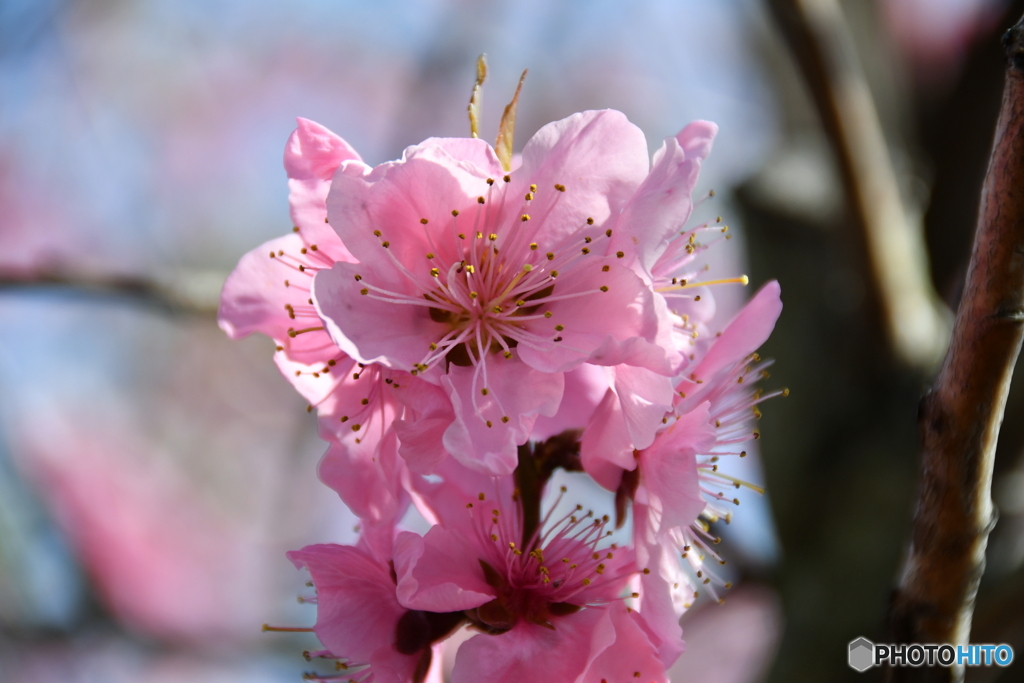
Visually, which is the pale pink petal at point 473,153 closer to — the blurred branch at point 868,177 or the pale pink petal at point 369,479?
the pale pink petal at point 369,479

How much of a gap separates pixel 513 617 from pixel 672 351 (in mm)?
414

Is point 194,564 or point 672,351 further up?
point 672,351

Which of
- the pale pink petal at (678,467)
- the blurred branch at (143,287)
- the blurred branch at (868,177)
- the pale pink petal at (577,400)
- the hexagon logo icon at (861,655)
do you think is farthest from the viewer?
the blurred branch at (868,177)

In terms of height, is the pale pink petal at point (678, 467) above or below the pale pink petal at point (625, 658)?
above

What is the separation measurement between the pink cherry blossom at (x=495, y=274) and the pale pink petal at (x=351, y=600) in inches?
9.7

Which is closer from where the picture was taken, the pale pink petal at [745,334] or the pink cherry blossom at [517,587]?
the pink cherry blossom at [517,587]

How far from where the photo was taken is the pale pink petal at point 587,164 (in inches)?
39.0

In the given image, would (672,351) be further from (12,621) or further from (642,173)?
(12,621)

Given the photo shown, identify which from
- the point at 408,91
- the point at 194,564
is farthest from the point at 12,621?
the point at 194,564

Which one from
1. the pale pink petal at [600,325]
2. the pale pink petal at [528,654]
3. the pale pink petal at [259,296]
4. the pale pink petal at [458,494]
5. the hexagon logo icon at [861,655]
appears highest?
the pale pink petal at [259,296]

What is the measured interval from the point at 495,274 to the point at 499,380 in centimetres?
16

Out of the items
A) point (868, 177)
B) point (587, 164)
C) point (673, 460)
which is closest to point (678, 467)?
point (673, 460)

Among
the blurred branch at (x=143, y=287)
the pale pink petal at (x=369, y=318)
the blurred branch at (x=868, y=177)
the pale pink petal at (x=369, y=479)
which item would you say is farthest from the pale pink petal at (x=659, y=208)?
the blurred branch at (x=143, y=287)

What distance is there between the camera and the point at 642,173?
1.00 m
